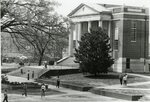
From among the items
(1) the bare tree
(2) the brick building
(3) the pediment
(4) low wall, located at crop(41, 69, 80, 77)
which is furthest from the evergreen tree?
(1) the bare tree

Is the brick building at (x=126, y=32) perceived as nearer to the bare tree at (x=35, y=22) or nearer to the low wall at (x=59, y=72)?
the low wall at (x=59, y=72)

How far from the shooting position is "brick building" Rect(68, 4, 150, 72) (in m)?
56.3

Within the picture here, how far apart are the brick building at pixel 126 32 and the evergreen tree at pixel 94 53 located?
9.45 metres

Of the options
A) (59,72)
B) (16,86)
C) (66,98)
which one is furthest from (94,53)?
(66,98)

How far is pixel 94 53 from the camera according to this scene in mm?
46875

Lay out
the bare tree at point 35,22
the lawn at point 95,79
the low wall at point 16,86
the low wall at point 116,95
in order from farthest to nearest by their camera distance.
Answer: the lawn at point 95,79 → the low wall at point 16,86 → the low wall at point 116,95 → the bare tree at point 35,22

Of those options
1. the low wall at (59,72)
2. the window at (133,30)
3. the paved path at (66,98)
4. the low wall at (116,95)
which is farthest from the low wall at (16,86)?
the window at (133,30)

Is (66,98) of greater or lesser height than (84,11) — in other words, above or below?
below

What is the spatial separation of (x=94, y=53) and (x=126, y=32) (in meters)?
11.3

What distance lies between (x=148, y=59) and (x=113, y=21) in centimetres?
812

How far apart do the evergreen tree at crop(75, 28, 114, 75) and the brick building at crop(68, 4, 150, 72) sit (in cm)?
945

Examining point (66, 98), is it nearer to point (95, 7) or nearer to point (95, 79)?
point (95, 79)

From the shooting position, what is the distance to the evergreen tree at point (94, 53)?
46.7 meters

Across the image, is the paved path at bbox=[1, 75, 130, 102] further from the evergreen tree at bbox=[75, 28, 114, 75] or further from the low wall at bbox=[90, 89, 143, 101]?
the evergreen tree at bbox=[75, 28, 114, 75]
